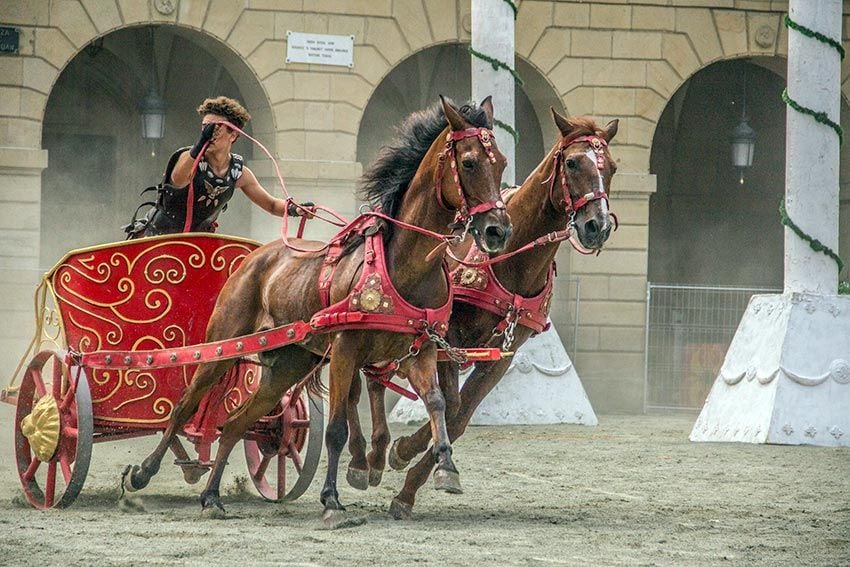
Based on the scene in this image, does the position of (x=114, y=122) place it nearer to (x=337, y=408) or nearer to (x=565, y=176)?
(x=565, y=176)

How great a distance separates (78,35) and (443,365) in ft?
34.0

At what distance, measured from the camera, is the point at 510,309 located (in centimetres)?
833

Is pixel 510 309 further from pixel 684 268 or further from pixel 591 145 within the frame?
pixel 684 268

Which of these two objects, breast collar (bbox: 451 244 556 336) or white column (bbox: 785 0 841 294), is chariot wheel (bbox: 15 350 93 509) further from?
white column (bbox: 785 0 841 294)

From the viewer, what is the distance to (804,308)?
1241 centimetres

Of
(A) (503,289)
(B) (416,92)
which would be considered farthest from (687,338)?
(A) (503,289)

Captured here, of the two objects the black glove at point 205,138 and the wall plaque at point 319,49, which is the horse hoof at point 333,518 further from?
the wall plaque at point 319,49

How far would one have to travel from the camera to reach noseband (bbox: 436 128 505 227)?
713cm

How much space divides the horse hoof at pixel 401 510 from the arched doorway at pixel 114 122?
13783 millimetres

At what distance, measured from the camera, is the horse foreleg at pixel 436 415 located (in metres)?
7.00

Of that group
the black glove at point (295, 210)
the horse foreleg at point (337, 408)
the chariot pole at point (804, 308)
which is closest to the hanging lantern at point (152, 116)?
the chariot pole at point (804, 308)

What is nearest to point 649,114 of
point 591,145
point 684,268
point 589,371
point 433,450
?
point 589,371

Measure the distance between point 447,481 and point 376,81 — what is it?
12.0 m

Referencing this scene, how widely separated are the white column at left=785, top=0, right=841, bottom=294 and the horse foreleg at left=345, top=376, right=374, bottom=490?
5.36 metres
